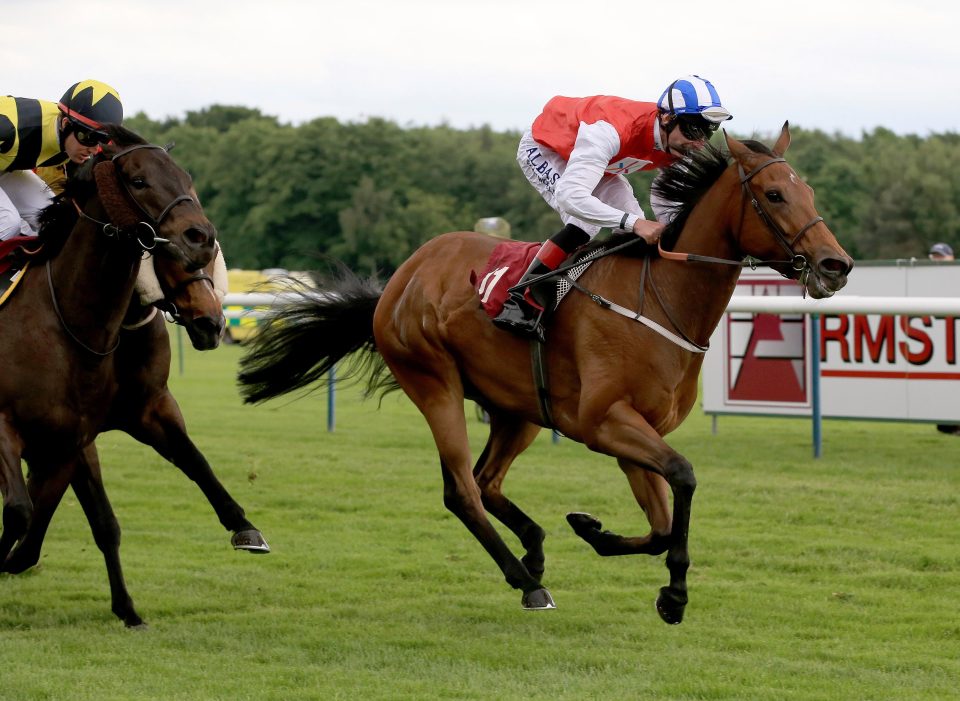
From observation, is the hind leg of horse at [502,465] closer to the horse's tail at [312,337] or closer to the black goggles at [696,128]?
the horse's tail at [312,337]

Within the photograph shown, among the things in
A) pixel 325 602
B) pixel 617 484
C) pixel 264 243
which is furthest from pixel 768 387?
pixel 264 243

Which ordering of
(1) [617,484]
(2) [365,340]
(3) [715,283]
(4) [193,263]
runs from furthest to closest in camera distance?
(1) [617,484]
(2) [365,340]
(3) [715,283]
(4) [193,263]

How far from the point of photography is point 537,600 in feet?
16.9

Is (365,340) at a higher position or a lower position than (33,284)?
lower

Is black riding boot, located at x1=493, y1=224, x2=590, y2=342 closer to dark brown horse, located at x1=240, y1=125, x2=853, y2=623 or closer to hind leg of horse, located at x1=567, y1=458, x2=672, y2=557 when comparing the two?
dark brown horse, located at x1=240, y1=125, x2=853, y2=623

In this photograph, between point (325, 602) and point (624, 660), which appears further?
point (325, 602)

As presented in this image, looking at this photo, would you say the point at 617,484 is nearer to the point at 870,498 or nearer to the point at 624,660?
the point at 870,498

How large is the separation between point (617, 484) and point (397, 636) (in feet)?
12.9

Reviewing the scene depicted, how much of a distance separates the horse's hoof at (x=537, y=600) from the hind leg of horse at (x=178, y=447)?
1.07 meters

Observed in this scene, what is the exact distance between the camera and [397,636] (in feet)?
16.6

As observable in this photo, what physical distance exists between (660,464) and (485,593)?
A: 1.48 metres

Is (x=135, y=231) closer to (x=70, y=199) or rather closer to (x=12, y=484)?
(x=70, y=199)

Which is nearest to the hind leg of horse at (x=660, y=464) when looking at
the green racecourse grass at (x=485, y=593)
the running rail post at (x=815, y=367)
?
the green racecourse grass at (x=485, y=593)

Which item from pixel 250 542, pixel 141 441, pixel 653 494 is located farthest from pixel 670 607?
pixel 141 441
